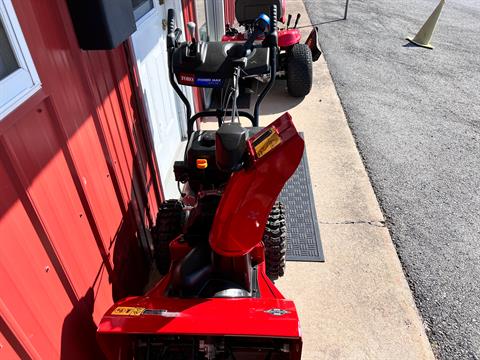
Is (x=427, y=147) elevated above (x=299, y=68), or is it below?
below

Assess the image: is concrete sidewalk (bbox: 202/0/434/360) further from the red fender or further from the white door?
the white door

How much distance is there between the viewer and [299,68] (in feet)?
16.8

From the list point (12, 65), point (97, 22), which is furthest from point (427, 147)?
point (12, 65)

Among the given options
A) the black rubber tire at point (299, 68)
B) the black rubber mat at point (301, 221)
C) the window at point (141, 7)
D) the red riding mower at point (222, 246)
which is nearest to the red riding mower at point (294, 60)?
the black rubber tire at point (299, 68)

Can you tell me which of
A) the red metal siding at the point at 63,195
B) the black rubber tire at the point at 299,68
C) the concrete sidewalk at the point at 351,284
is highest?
the red metal siding at the point at 63,195

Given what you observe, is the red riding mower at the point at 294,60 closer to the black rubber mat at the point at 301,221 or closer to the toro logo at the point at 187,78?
the black rubber mat at the point at 301,221

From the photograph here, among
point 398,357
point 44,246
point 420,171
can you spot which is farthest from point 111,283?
point 420,171

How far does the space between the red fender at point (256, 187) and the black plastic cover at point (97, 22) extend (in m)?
0.82

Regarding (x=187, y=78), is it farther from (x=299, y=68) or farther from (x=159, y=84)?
(x=299, y=68)

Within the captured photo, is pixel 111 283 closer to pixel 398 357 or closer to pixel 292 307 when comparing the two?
pixel 292 307

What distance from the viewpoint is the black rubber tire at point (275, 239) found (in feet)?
7.91

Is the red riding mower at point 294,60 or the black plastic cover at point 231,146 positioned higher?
the black plastic cover at point 231,146

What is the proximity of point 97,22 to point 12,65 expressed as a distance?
48 centimetres

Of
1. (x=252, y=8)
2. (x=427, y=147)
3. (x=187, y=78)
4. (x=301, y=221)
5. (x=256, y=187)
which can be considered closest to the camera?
(x=256, y=187)
